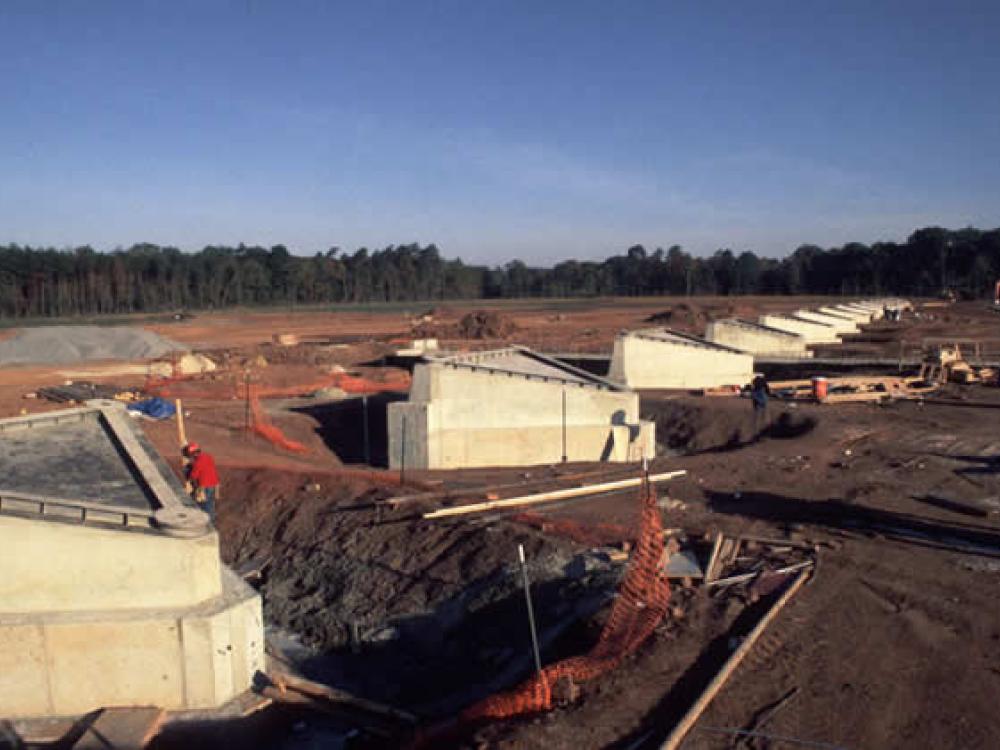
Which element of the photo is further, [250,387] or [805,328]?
[805,328]

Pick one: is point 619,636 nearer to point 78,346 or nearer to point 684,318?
point 78,346

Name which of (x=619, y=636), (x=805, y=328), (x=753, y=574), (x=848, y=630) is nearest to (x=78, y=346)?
(x=805, y=328)

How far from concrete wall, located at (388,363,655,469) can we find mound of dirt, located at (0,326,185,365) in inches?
1132

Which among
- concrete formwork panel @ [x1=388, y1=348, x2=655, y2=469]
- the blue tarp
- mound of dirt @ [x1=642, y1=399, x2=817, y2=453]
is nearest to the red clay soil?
concrete formwork panel @ [x1=388, y1=348, x2=655, y2=469]

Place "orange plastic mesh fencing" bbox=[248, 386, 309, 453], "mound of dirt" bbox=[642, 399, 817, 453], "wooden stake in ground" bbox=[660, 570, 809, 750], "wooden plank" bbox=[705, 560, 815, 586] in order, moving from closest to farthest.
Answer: "wooden stake in ground" bbox=[660, 570, 809, 750] → "wooden plank" bbox=[705, 560, 815, 586] → "orange plastic mesh fencing" bbox=[248, 386, 309, 453] → "mound of dirt" bbox=[642, 399, 817, 453]

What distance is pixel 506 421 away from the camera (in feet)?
65.0

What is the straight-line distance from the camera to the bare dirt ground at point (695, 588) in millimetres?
7238

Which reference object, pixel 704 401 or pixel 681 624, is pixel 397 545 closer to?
pixel 681 624

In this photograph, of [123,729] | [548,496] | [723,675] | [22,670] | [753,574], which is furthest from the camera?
[548,496]

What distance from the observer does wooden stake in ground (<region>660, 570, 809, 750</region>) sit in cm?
664

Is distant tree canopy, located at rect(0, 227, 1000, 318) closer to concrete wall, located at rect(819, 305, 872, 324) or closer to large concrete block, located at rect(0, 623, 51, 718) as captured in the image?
concrete wall, located at rect(819, 305, 872, 324)

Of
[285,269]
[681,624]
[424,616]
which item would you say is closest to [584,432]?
[424,616]

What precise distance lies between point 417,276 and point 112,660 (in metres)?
107

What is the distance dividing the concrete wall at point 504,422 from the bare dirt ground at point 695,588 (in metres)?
1.75
